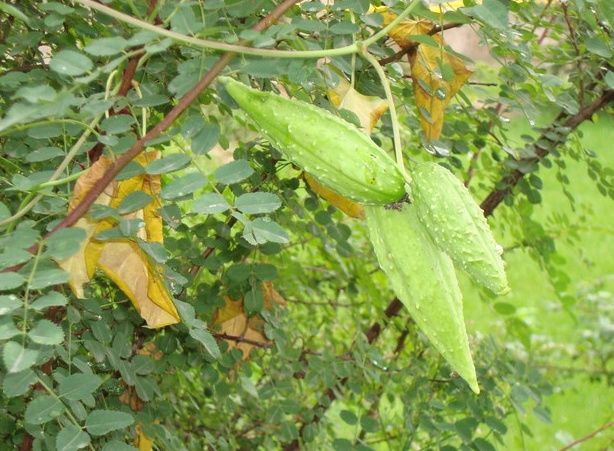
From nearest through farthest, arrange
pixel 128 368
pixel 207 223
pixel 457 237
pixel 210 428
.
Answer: pixel 457 237
pixel 128 368
pixel 207 223
pixel 210 428

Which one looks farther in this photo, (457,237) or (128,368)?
(128,368)

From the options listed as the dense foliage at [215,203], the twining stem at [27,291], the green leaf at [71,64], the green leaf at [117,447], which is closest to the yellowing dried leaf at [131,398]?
the dense foliage at [215,203]

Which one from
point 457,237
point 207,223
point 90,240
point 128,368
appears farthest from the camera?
point 207,223

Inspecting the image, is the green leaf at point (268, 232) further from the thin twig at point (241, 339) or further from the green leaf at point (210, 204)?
the thin twig at point (241, 339)

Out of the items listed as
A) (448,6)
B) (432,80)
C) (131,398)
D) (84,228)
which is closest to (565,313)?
(131,398)

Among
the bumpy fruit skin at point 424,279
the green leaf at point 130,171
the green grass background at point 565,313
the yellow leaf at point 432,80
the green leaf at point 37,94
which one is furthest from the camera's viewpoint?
the green grass background at point 565,313

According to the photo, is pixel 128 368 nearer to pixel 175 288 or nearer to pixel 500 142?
pixel 175 288

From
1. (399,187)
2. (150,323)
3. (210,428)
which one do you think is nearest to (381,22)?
(399,187)
